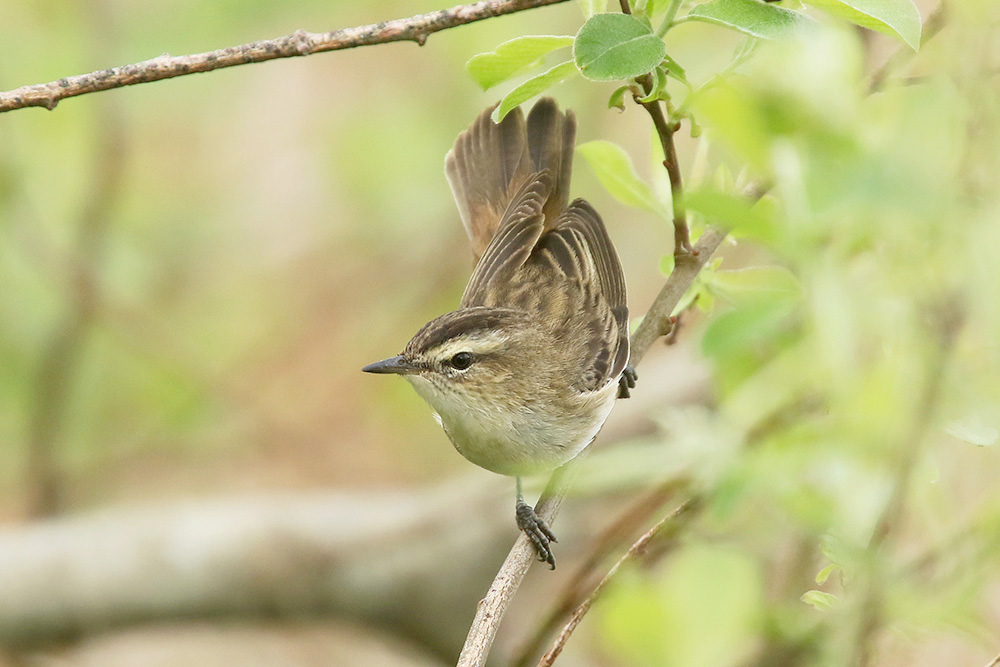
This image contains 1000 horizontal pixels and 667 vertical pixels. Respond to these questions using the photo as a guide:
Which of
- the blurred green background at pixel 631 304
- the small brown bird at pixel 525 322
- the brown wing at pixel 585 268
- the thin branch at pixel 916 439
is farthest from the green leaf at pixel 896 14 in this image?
the brown wing at pixel 585 268

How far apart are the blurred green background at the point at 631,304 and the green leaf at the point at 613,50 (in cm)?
19

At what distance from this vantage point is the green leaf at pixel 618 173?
2521 millimetres

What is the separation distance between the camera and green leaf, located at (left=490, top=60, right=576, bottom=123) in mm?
2074

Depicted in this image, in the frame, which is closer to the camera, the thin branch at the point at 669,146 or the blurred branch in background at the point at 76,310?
the thin branch at the point at 669,146

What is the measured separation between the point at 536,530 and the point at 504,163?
6.54ft

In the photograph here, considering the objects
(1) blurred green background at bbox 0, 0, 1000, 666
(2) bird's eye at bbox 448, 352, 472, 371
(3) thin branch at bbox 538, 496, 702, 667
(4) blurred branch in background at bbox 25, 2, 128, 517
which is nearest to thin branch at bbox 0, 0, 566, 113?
(1) blurred green background at bbox 0, 0, 1000, 666

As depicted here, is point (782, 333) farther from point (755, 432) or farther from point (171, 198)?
point (171, 198)

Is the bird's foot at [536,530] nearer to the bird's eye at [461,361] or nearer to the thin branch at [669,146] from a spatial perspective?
the bird's eye at [461,361]

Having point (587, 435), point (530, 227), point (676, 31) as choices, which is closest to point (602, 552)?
point (587, 435)

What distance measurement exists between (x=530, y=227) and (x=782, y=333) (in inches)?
91.0

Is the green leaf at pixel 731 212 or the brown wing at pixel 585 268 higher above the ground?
the green leaf at pixel 731 212

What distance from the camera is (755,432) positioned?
298 cm

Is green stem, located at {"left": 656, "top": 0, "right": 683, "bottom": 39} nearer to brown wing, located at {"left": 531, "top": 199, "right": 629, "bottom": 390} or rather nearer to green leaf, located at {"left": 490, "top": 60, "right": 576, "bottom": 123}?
green leaf, located at {"left": 490, "top": 60, "right": 576, "bottom": 123}

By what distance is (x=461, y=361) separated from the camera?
3736 mm
